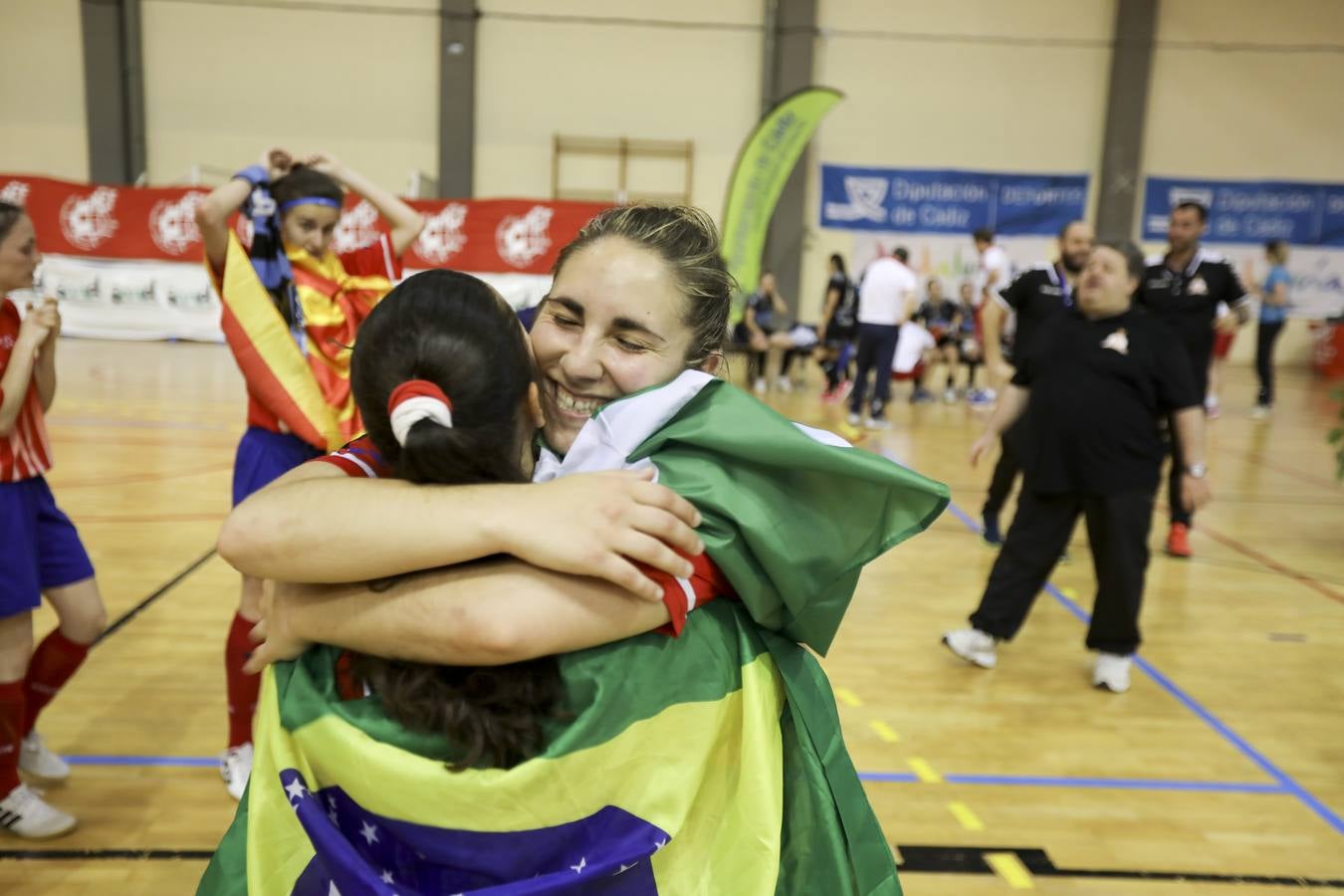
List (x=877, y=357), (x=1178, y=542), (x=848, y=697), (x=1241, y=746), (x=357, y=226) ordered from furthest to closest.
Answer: (x=357, y=226), (x=877, y=357), (x=1178, y=542), (x=848, y=697), (x=1241, y=746)

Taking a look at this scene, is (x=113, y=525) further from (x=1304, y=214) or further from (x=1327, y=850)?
(x=1304, y=214)

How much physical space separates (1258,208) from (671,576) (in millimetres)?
17249

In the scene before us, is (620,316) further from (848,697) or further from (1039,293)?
(1039,293)

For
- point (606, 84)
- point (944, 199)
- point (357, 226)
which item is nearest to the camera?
point (357, 226)

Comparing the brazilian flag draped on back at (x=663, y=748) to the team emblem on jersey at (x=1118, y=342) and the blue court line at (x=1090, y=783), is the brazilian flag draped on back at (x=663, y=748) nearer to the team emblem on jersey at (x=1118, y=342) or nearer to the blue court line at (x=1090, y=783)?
the blue court line at (x=1090, y=783)

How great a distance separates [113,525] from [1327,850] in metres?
5.08

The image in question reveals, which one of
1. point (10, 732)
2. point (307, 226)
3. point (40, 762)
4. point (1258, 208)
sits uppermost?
point (1258, 208)

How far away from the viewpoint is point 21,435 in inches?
95.3

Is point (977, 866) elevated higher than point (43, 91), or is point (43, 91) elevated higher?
point (43, 91)

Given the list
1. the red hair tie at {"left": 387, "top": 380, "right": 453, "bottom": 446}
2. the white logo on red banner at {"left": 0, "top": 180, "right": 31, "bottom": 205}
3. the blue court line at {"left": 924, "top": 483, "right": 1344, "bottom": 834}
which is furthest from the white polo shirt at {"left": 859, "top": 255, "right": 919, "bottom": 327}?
the white logo on red banner at {"left": 0, "top": 180, "right": 31, "bottom": 205}

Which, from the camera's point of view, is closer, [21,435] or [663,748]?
[663,748]

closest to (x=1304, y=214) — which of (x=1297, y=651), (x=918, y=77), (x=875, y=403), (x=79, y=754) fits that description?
(x=918, y=77)

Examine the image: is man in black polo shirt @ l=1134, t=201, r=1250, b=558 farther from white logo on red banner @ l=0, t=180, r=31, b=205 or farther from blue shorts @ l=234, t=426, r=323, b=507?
white logo on red banner @ l=0, t=180, r=31, b=205

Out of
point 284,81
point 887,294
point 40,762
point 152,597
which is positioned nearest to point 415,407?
point 40,762
